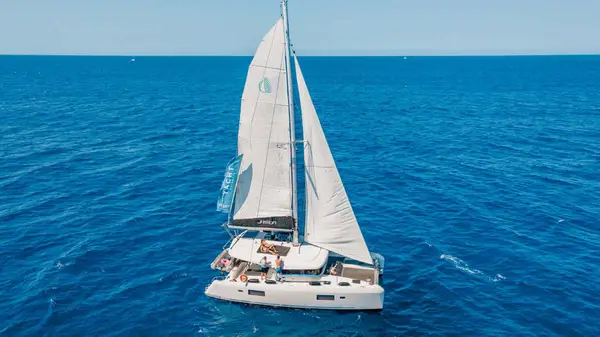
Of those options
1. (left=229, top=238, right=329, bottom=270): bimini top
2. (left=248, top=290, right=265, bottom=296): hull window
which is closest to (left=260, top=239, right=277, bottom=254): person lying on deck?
(left=229, top=238, right=329, bottom=270): bimini top

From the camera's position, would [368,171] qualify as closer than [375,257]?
No

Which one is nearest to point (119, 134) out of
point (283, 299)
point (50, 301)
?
point (50, 301)

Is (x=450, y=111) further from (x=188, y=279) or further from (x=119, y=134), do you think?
(x=188, y=279)

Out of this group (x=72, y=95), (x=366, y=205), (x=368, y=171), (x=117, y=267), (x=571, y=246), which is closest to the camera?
(x=117, y=267)

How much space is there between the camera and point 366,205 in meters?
57.4

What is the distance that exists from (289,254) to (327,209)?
4.96 m

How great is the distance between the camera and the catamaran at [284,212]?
114ft

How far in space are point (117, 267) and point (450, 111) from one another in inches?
4067

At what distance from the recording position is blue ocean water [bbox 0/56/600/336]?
35.4 m

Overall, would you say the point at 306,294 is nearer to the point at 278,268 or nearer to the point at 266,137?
the point at 278,268

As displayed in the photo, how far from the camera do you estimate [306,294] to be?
35094mm

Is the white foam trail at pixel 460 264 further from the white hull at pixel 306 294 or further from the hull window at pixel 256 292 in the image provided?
the hull window at pixel 256 292

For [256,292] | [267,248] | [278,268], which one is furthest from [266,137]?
[256,292]

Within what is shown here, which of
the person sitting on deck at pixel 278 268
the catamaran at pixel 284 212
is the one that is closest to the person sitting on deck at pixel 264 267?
the catamaran at pixel 284 212
